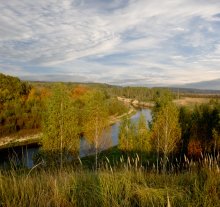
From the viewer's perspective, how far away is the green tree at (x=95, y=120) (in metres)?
37.1

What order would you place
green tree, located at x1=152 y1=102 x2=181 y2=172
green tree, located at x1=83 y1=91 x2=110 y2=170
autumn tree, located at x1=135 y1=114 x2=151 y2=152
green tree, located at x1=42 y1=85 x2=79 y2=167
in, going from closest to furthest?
1. green tree, located at x1=42 y1=85 x2=79 y2=167
2. green tree, located at x1=152 y1=102 x2=181 y2=172
3. green tree, located at x1=83 y1=91 x2=110 y2=170
4. autumn tree, located at x1=135 y1=114 x2=151 y2=152

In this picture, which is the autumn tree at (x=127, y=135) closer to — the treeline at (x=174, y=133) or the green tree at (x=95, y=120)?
the treeline at (x=174, y=133)

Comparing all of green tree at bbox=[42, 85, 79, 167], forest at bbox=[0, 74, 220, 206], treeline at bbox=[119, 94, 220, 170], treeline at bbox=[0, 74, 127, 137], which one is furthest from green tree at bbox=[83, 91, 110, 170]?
treeline at bbox=[0, 74, 127, 137]

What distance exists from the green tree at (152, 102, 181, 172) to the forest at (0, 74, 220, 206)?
0.12 meters

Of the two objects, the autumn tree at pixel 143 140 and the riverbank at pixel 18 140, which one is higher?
the autumn tree at pixel 143 140

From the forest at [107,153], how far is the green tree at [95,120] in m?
0.12

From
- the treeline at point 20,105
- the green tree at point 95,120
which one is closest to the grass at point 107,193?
the green tree at point 95,120

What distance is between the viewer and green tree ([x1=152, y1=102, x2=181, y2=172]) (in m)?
35.0

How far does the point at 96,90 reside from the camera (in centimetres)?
3859

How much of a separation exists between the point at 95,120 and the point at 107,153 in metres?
6.81

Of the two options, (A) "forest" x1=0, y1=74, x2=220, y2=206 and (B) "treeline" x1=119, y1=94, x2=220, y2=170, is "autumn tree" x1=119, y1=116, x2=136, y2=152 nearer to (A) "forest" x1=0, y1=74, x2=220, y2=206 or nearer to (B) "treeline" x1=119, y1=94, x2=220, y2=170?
(B) "treeline" x1=119, y1=94, x2=220, y2=170

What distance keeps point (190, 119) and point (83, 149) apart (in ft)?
50.3

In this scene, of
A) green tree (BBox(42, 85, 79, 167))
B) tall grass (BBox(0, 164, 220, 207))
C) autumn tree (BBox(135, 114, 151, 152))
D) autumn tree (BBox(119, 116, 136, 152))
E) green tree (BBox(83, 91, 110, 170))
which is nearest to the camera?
tall grass (BBox(0, 164, 220, 207))

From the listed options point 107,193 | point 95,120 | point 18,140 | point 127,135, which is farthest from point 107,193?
point 18,140
